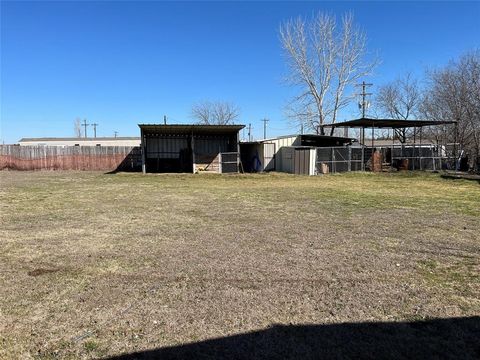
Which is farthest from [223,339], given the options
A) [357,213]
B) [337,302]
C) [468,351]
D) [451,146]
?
[451,146]

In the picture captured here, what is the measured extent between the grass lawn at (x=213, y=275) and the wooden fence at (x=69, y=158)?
85.0 feet

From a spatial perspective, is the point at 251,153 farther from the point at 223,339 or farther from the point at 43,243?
the point at 223,339

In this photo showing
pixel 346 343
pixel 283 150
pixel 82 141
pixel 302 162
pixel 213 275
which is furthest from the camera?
pixel 82 141

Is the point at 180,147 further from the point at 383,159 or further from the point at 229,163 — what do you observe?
the point at 383,159

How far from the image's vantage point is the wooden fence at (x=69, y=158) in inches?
1342

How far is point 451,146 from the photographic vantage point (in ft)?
108

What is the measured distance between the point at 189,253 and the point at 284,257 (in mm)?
1435

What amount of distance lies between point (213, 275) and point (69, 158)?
1293 inches

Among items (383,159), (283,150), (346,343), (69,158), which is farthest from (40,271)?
(69,158)

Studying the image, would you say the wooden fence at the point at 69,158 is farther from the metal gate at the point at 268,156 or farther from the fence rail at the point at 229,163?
the metal gate at the point at 268,156

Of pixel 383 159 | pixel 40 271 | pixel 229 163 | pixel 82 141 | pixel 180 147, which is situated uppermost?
pixel 82 141

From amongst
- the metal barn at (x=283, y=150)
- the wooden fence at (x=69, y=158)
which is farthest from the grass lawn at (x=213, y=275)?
the wooden fence at (x=69, y=158)

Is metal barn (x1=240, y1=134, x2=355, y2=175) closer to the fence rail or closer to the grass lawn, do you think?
the fence rail

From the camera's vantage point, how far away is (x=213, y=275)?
505cm
